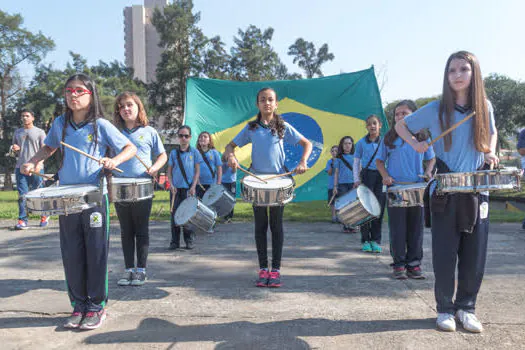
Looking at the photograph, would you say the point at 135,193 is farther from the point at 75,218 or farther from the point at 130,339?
the point at 130,339

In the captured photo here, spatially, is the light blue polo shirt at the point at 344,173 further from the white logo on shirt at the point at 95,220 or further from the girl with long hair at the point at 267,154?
the white logo on shirt at the point at 95,220

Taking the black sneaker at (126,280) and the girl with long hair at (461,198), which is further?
the black sneaker at (126,280)

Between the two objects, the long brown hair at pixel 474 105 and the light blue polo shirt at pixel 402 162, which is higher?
the long brown hair at pixel 474 105

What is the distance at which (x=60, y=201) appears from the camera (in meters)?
3.26

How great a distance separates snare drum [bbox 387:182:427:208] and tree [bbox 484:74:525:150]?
1614 inches

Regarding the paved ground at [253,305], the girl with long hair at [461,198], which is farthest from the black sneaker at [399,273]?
the girl with long hair at [461,198]

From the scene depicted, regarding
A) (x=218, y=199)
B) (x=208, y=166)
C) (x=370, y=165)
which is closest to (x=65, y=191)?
(x=218, y=199)

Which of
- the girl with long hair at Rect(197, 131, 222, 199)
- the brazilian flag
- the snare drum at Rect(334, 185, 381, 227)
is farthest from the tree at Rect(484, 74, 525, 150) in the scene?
the snare drum at Rect(334, 185, 381, 227)

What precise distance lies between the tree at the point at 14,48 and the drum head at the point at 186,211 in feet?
137

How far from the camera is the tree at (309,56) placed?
207 ft

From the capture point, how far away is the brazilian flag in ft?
42.1

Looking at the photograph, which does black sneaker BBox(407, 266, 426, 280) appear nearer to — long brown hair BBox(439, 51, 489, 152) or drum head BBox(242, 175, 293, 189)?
drum head BBox(242, 175, 293, 189)

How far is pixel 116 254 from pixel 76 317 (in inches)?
114

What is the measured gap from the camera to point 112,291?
444cm
